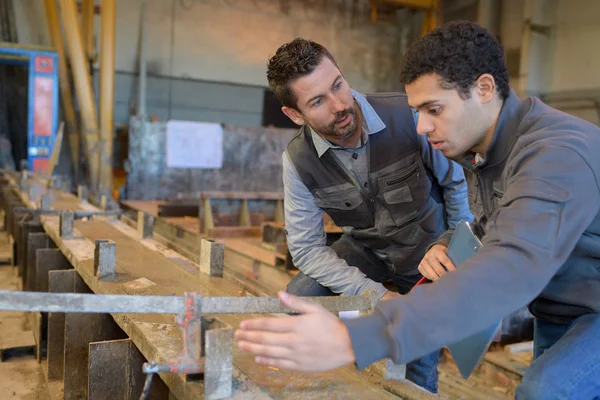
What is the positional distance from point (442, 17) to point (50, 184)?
387 inches

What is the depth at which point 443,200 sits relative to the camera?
2588 millimetres

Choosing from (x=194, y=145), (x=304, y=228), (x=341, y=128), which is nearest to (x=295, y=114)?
(x=341, y=128)

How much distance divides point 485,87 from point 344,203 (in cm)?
109

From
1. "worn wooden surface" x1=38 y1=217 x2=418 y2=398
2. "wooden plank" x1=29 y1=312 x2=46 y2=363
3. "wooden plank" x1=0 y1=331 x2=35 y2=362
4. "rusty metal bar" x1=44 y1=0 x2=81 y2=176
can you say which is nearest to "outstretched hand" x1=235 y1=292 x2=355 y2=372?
"worn wooden surface" x1=38 y1=217 x2=418 y2=398

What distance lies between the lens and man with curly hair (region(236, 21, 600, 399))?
106 centimetres

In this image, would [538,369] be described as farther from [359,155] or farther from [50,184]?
[50,184]

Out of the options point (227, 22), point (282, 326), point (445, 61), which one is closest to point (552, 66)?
point (227, 22)

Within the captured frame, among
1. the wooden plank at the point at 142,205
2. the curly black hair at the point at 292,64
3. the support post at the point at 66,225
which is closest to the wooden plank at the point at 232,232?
the wooden plank at the point at 142,205

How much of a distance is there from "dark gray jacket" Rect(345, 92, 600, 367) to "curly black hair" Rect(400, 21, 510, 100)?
20 centimetres

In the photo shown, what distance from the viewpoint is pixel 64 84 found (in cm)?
968

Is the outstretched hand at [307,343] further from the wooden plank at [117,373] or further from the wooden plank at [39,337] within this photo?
the wooden plank at [39,337]

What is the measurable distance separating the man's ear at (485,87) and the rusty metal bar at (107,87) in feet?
26.7

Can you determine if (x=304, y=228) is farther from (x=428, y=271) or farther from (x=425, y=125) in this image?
(x=425, y=125)

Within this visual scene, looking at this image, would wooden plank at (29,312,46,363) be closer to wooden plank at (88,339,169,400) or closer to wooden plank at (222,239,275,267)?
wooden plank at (88,339,169,400)
